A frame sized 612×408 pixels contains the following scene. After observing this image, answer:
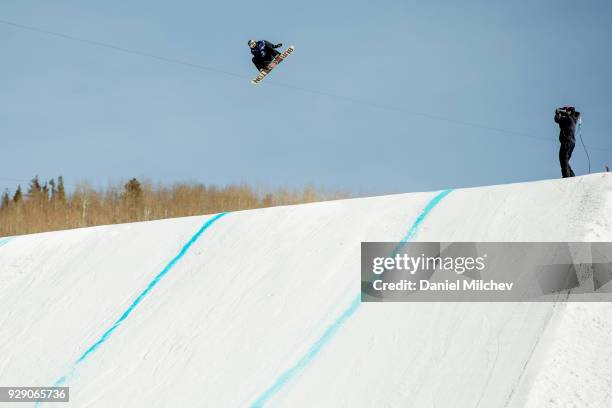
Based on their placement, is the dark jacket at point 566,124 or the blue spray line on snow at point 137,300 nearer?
the blue spray line on snow at point 137,300

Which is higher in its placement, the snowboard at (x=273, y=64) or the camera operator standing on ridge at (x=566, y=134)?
the snowboard at (x=273, y=64)

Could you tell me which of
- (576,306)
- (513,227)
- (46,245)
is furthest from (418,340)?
(46,245)

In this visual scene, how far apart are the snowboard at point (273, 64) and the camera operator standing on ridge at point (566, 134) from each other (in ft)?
12.9

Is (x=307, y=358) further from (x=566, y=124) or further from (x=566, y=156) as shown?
(x=566, y=124)

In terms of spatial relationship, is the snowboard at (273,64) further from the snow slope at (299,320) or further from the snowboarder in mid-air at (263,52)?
the snow slope at (299,320)

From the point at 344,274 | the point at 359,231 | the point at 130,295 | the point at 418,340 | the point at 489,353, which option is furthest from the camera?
the point at 130,295

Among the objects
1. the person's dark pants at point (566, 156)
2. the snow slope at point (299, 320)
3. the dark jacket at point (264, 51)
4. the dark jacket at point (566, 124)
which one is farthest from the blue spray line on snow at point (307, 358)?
the dark jacket at point (264, 51)

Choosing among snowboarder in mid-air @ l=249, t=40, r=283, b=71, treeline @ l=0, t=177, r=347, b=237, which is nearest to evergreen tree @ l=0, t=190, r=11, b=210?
treeline @ l=0, t=177, r=347, b=237

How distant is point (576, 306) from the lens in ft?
20.3

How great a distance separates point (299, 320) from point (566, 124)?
160 inches

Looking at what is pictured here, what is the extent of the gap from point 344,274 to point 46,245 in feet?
18.2

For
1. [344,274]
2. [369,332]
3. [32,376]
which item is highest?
[344,274]

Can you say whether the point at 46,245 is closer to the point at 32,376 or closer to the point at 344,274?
the point at 32,376

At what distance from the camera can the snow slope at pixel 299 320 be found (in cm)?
596
